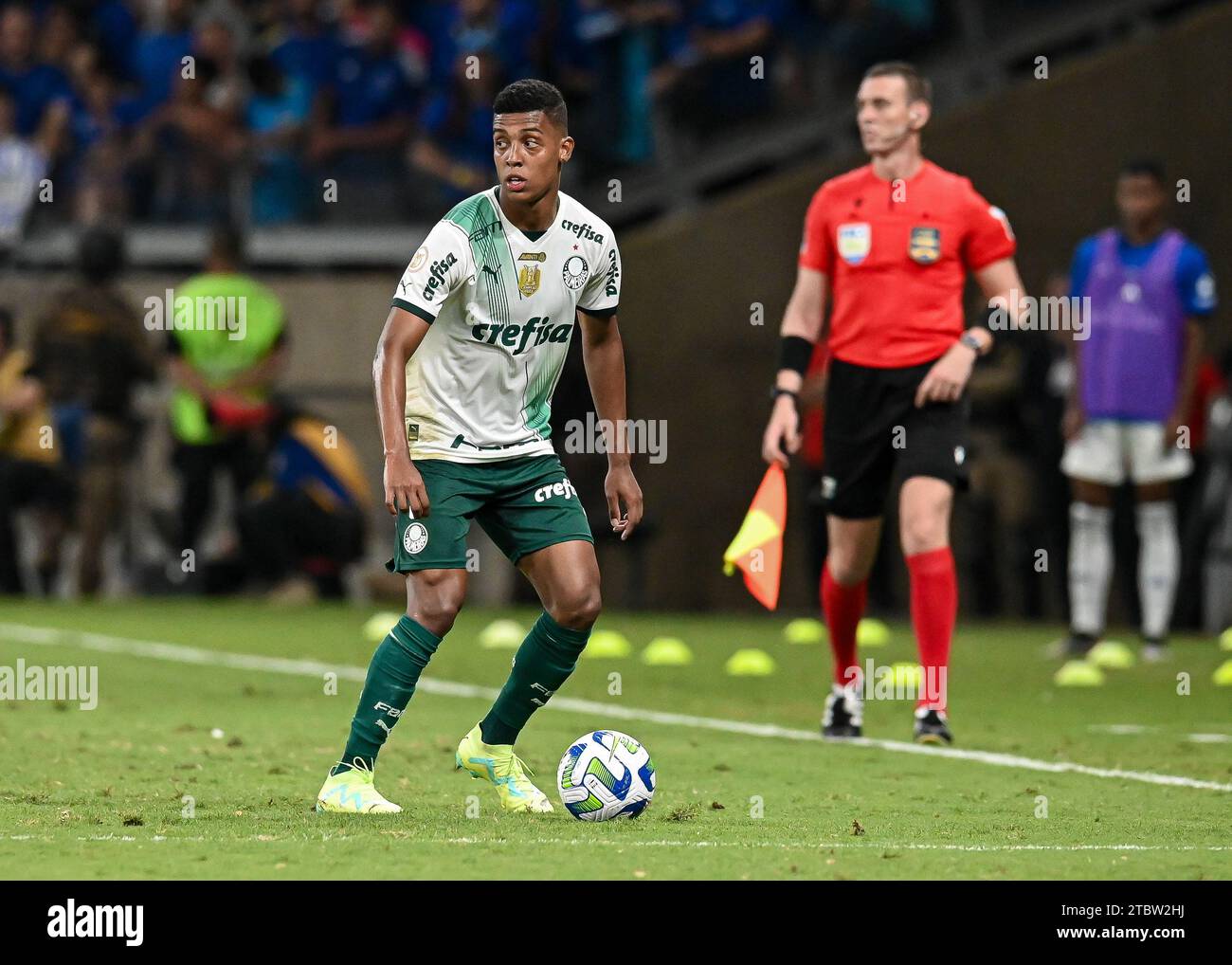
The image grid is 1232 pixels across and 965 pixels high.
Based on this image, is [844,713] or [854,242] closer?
[854,242]

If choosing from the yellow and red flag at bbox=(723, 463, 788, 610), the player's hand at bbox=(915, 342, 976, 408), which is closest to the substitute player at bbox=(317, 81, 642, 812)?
the yellow and red flag at bbox=(723, 463, 788, 610)

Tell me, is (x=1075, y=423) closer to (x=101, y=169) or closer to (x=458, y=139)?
(x=458, y=139)

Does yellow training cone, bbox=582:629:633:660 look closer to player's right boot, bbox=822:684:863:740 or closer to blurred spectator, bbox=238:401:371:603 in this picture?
blurred spectator, bbox=238:401:371:603

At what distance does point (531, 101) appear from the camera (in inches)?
258

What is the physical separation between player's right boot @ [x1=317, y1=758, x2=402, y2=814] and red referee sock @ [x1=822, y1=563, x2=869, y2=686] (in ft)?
9.18

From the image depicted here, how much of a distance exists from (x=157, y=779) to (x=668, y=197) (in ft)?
35.9

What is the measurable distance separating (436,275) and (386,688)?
3.65ft

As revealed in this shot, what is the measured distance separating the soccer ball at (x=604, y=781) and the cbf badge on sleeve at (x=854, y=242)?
2.83 meters

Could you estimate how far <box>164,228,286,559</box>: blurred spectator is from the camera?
1722cm

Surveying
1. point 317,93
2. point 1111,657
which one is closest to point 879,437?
point 1111,657

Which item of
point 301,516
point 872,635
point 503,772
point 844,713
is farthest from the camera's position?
point 301,516

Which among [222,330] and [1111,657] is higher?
[222,330]
